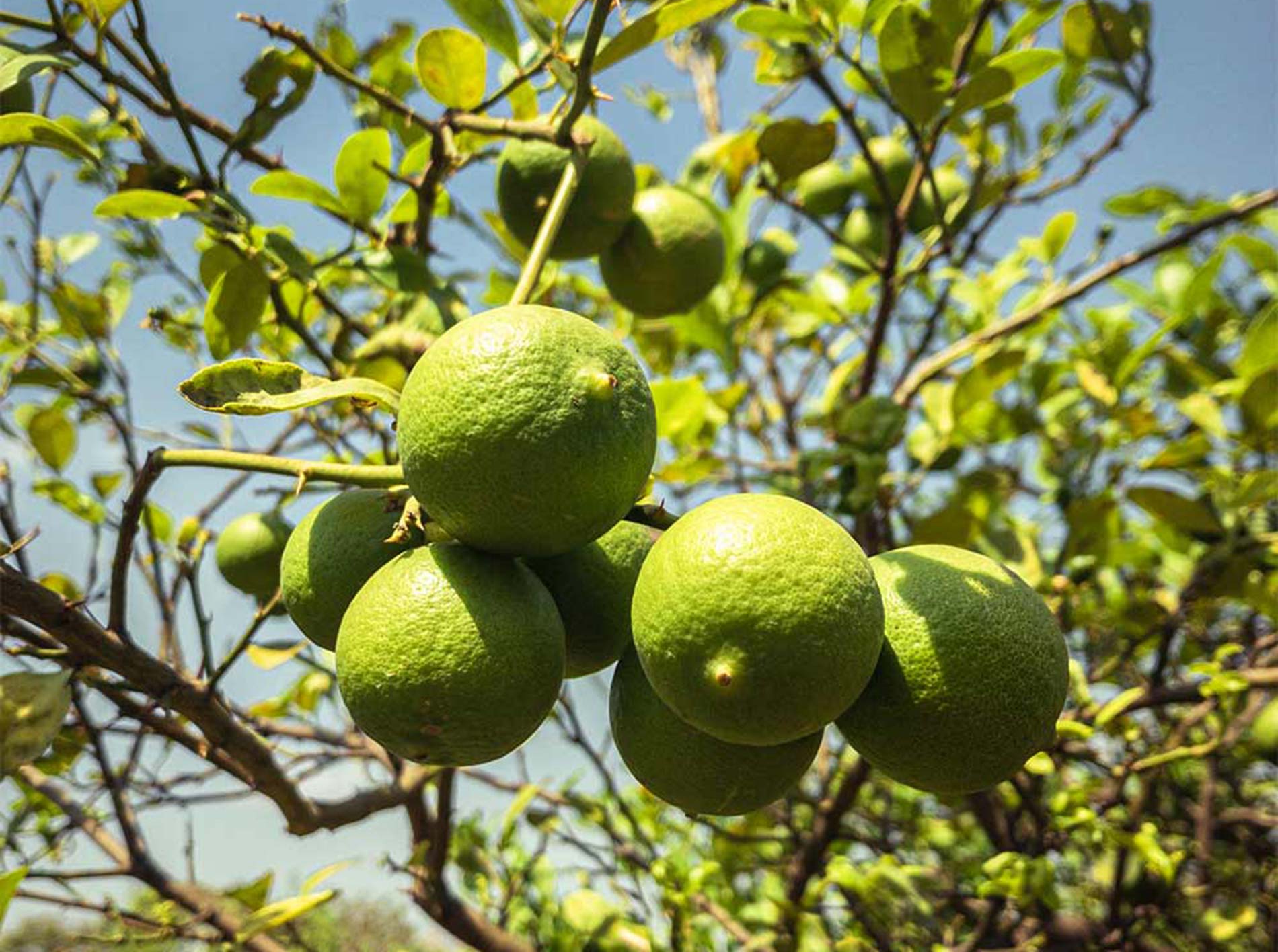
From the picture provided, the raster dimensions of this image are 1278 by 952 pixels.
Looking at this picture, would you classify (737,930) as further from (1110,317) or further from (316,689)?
(1110,317)

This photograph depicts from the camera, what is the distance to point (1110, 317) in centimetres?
258

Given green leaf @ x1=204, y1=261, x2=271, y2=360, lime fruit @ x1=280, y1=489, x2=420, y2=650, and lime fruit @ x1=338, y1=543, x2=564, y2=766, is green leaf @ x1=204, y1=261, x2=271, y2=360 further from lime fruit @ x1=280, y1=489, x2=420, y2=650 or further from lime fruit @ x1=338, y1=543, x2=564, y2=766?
lime fruit @ x1=338, y1=543, x2=564, y2=766

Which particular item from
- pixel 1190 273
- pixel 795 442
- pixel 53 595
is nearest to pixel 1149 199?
pixel 1190 273

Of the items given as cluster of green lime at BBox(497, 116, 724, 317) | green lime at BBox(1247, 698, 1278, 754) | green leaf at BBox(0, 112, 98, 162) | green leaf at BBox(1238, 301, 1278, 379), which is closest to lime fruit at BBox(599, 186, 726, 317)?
cluster of green lime at BBox(497, 116, 724, 317)

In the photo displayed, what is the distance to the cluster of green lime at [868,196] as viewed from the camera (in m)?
2.26

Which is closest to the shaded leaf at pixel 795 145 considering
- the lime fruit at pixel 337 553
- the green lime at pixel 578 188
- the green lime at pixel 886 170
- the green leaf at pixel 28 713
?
the green lime at pixel 886 170

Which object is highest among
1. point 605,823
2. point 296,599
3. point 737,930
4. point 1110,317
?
point 1110,317

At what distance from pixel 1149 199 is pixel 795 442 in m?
1.21

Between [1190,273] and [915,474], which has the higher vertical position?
[1190,273]

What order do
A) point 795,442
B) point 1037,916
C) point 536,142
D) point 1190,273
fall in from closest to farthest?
point 536,142 < point 1037,916 < point 1190,273 < point 795,442

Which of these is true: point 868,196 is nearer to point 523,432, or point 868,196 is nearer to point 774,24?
point 774,24

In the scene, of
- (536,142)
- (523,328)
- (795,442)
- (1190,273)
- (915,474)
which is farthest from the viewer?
(795,442)

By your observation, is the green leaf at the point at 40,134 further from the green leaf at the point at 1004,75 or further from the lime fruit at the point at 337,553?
the green leaf at the point at 1004,75

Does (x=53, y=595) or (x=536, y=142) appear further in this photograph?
(x=536, y=142)
